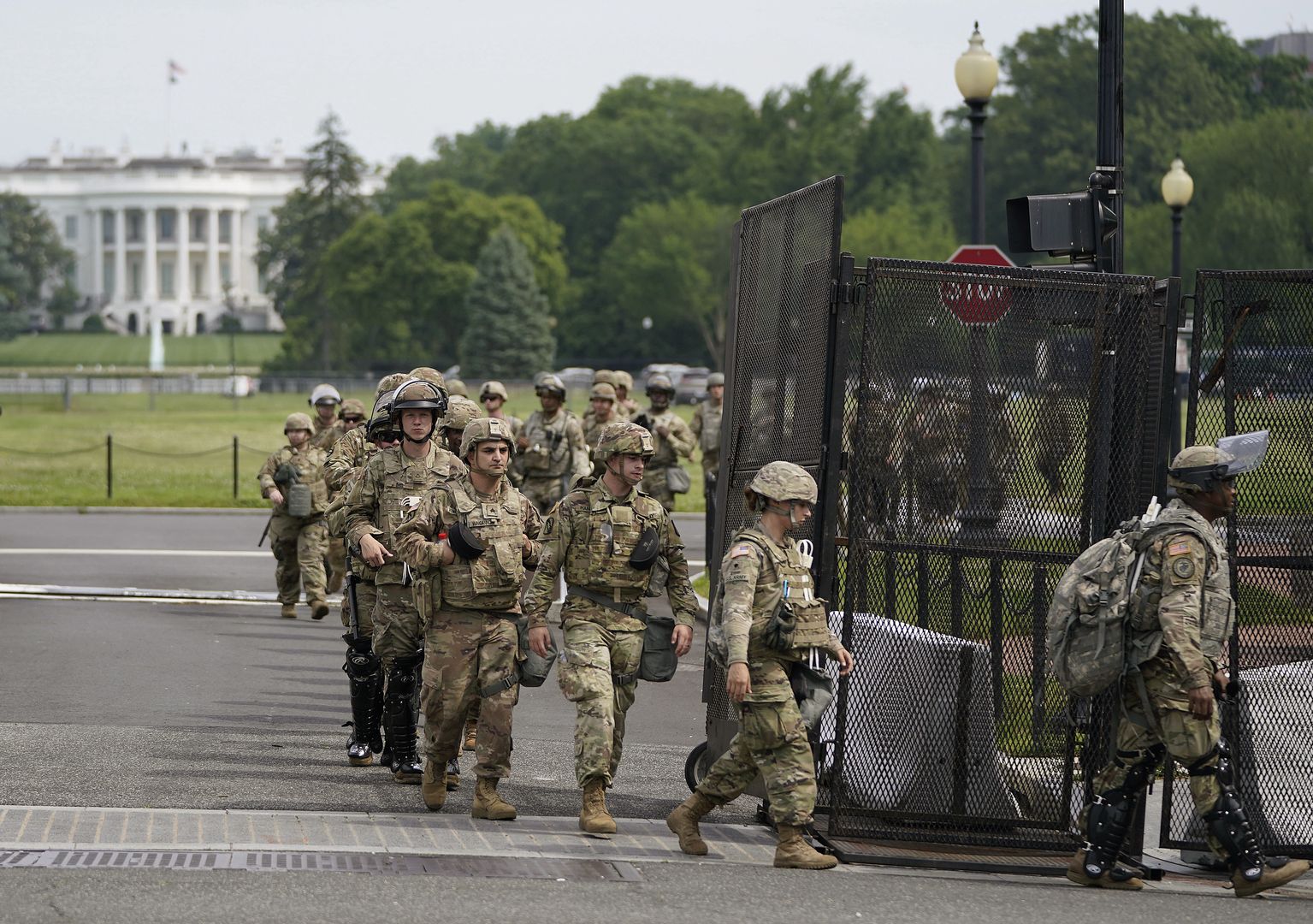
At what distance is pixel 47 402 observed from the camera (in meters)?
65.1

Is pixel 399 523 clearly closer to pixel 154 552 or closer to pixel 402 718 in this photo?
pixel 402 718

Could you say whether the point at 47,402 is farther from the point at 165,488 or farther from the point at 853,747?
the point at 853,747

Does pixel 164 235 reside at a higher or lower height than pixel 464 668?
higher

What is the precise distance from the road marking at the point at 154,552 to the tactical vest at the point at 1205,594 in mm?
15128

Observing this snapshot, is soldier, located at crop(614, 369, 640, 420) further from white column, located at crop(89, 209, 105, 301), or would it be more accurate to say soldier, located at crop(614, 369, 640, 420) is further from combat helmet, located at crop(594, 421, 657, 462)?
white column, located at crop(89, 209, 105, 301)

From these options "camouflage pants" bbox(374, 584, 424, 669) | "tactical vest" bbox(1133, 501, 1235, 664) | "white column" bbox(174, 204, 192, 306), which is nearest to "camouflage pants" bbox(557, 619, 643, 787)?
"camouflage pants" bbox(374, 584, 424, 669)

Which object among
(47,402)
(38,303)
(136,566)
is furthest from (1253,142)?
(38,303)

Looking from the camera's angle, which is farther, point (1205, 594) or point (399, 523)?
point (399, 523)

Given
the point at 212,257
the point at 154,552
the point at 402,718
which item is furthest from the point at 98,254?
the point at 402,718

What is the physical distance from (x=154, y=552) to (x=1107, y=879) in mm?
15568

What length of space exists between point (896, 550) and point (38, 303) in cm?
15862

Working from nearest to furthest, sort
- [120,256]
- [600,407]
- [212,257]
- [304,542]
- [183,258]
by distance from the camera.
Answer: [304,542] → [600,407] → [183,258] → [120,256] → [212,257]

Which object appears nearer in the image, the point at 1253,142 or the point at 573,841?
the point at 573,841

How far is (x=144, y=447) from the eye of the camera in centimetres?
4338
